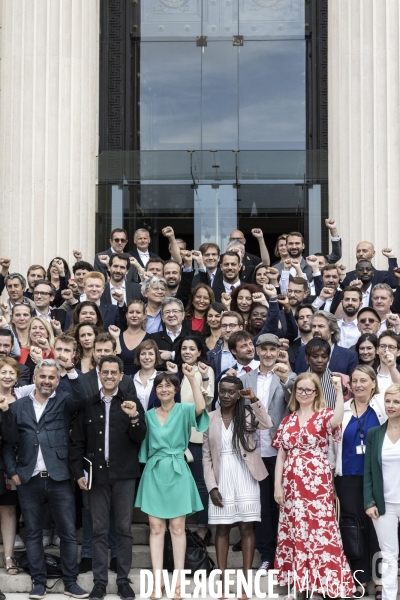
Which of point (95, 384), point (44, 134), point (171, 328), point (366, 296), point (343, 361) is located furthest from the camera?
point (44, 134)

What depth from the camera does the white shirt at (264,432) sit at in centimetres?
917

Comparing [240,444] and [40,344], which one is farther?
[40,344]

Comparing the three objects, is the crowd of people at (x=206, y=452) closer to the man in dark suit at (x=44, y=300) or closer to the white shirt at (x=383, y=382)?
the white shirt at (x=383, y=382)

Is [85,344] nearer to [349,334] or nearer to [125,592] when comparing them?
[125,592]

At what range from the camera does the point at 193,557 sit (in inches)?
355

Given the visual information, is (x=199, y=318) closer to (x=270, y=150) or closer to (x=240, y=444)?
(x=240, y=444)

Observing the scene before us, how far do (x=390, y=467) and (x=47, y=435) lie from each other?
3.01 m

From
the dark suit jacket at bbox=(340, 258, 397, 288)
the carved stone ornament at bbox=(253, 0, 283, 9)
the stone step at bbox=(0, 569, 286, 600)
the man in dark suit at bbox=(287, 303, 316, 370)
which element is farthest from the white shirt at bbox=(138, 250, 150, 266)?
the carved stone ornament at bbox=(253, 0, 283, 9)

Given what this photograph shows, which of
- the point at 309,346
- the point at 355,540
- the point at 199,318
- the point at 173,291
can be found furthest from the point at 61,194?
the point at 355,540

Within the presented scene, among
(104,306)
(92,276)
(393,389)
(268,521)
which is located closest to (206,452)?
(268,521)

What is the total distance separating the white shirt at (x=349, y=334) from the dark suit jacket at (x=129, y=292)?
Answer: 239cm

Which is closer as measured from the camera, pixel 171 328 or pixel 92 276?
pixel 171 328

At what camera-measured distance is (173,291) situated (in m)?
11.8

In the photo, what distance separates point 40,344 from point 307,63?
7.88 m
